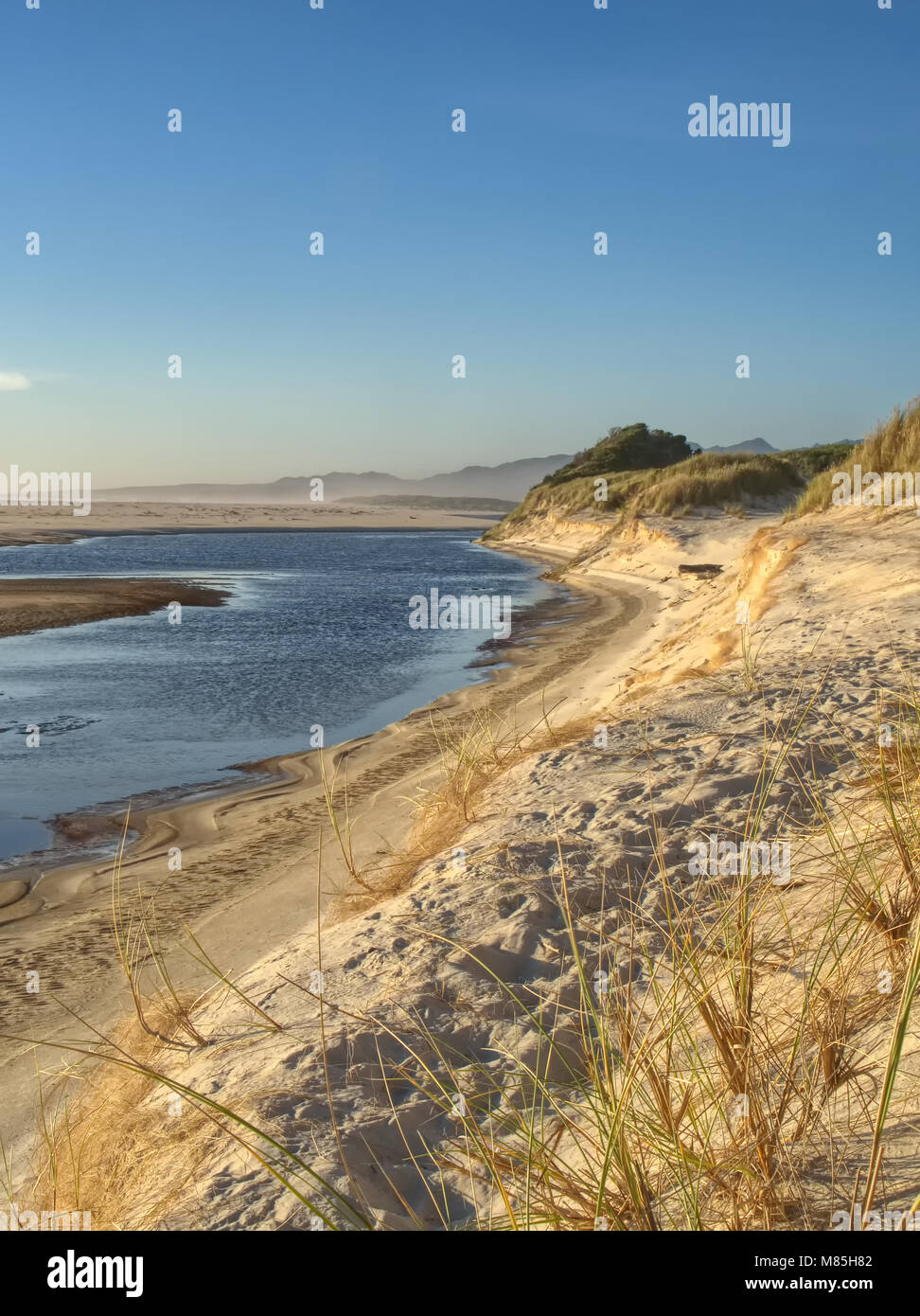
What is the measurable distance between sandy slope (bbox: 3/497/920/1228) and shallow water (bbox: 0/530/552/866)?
140 cm

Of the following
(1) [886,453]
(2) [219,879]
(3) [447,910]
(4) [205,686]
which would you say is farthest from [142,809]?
(1) [886,453]

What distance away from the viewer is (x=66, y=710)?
485 inches

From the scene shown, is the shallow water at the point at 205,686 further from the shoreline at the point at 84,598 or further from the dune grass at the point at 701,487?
the dune grass at the point at 701,487

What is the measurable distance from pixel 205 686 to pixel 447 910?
10790 millimetres

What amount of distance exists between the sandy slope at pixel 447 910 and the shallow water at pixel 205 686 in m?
1.40

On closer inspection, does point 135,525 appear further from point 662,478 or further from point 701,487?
point 701,487

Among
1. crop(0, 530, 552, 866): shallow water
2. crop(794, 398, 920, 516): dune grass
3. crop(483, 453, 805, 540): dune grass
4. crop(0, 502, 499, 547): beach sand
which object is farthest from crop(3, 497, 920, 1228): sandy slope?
crop(0, 502, 499, 547): beach sand

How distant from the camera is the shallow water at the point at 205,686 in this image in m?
9.44

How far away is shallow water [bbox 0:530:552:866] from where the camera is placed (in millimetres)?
9438

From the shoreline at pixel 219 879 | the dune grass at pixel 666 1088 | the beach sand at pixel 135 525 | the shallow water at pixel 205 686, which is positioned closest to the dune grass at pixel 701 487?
the shallow water at pixel 205 686
